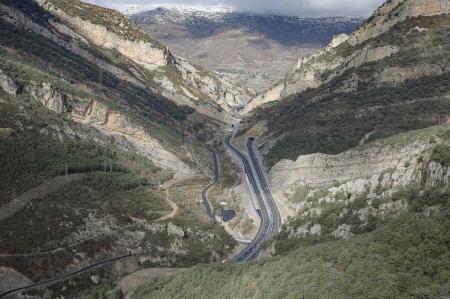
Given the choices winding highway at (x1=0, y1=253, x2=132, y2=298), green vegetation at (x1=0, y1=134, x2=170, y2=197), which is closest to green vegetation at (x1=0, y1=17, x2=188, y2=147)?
green vegetation at (x1=0, y1=134, x2=170, y2=197)

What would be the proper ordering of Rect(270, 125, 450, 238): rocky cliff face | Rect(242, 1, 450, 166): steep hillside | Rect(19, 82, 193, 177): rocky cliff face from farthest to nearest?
Rect(19, 82, 193, 177): rocky cliff face → Rect(242, 1, 450, 166): steep hillside → Rect(270, 125, 450, 238): rocky cliff face

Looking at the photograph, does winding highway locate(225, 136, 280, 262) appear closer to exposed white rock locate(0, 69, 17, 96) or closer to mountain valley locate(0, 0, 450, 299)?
mountain valley locate(0, 0, 450, 299)

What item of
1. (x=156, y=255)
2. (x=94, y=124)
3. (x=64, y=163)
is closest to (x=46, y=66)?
(x=94, y=124)

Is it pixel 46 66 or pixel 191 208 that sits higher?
pixel 46 66

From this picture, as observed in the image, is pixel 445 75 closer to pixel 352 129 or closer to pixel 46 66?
pixel 352 129

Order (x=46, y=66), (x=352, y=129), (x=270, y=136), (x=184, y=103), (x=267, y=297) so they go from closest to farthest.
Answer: (x=267, y=297), (x=352, y=129), (x=46, y=66), (x=270, y=136), (x=184, y=103)

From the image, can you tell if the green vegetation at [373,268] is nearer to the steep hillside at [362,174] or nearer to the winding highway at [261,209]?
the steep hillside at [362,174]
